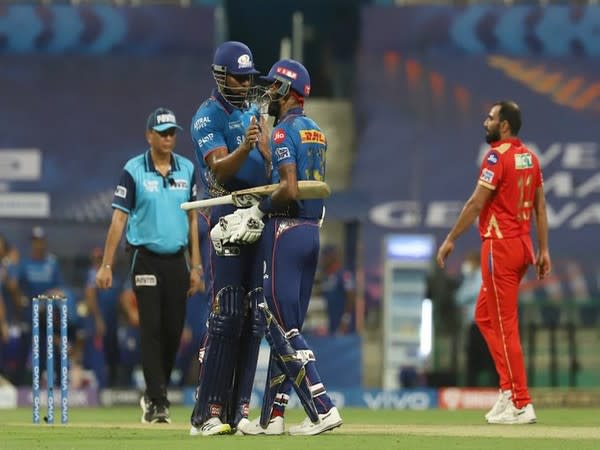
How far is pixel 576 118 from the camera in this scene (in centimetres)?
2356

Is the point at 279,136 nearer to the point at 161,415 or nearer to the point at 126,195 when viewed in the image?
the point at 126,195

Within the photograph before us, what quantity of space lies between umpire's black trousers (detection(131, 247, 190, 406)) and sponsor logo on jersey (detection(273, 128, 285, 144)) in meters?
2.94

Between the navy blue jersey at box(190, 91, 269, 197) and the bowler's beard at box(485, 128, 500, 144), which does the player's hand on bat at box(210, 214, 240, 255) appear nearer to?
the navy blue jersey at box(190, 91, 269, 197)

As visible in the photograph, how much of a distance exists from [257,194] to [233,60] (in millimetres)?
818

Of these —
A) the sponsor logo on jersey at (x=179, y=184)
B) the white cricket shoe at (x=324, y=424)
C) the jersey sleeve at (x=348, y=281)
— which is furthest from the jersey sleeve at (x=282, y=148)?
the jersey sleeve at (x=348, y=281)

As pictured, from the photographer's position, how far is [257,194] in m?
9.79

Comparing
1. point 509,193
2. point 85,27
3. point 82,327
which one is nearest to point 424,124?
point 85,27

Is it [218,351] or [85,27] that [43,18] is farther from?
[218,351]

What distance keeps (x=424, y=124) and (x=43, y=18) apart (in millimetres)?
5416

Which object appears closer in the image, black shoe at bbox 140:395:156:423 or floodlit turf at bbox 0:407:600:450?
floodlit turf at bbox 0:407:600:450

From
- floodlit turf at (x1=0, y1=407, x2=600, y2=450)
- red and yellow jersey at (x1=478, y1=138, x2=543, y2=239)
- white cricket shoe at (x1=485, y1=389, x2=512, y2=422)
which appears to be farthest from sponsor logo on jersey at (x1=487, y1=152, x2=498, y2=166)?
floodlit turf at (x1=0, y1=407, x2=600, y2=450)

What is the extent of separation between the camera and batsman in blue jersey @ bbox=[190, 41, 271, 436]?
997 centimetres

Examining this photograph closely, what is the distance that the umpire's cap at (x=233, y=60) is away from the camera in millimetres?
9984

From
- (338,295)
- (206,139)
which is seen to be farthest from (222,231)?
(338,295)
